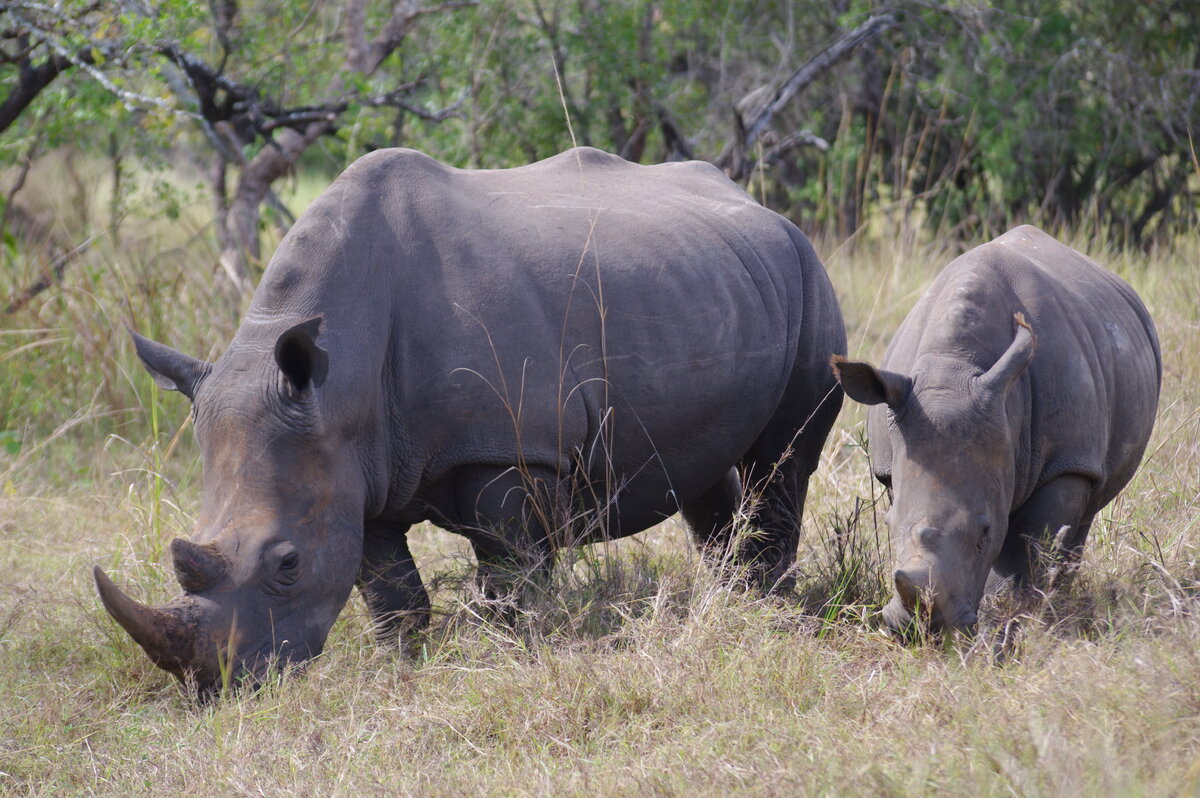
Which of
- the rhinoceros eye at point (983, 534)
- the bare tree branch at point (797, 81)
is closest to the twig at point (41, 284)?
the bare tree branch at point (797, 81)

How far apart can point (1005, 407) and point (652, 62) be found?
21.2 feet

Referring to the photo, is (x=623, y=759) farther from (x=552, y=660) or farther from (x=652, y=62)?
(x=652, y=62)

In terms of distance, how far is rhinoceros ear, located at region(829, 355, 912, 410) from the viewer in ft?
13.1

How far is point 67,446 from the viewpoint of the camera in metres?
6.94

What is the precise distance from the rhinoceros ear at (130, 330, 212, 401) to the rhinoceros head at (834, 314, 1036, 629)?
1939 millimetres

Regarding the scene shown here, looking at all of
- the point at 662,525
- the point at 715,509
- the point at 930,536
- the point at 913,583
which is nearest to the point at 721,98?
the point at 662,525

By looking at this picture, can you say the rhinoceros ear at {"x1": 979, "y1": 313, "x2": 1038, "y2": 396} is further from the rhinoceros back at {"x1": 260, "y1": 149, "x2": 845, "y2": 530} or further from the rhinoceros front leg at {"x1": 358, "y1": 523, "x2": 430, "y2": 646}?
the rhinoceros front leg at {"x1": 358, "y1": 523, "x2": 430, "y2": 646}

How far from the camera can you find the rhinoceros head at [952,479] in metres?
3.90

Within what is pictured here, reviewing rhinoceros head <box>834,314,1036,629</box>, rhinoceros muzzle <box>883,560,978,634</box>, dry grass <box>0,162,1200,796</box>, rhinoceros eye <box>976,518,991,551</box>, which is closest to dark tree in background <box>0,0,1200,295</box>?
dry grass <box>0,162,1200,796</box>

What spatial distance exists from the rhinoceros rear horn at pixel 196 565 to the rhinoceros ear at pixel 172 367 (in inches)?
22.0

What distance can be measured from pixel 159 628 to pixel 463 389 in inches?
43.9

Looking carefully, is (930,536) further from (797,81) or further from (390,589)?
(797,81)

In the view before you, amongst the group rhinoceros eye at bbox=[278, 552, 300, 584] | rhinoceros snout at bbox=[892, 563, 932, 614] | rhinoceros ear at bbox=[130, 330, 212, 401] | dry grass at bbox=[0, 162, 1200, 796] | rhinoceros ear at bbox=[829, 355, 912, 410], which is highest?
rhinoceros ear at bbox=[130, 330, 212, 401]

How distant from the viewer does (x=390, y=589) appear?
→ 4535 millimetres
